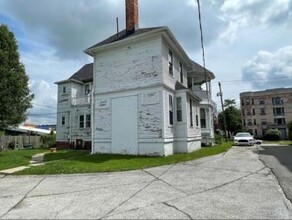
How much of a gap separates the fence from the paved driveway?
20.4m

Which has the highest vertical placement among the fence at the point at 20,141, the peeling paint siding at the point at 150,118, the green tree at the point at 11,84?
the green tree at the point at 11,84

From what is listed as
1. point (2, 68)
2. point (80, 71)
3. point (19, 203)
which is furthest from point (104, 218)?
point (80, 71)

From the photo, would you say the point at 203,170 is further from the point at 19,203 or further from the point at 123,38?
the point at 123,38

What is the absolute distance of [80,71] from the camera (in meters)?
31.5

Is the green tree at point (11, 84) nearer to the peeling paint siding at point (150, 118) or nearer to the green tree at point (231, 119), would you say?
the peeling paint siding at point (150, 118)

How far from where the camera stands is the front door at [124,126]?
15.8m

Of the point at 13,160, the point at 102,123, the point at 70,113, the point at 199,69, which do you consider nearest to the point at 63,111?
the point at 70,113

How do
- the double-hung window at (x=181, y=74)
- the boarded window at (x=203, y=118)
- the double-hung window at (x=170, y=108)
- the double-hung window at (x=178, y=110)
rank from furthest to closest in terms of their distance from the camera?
the boarded window at (x=203, y=118) < the double-hung window at (x=181, y=74) < the double-hung window at (x=178, y=110) < the double-hung window at (x=170, y=108)

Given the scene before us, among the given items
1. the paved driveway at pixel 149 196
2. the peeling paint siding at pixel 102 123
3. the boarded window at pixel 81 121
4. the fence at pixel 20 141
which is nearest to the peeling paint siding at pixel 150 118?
the peeling paint siding at pixel 102 123

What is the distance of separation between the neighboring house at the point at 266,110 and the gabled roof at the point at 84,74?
54836mm

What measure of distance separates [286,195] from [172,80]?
12.0 meters

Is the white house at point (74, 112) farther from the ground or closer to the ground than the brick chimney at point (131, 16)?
closer to the ground

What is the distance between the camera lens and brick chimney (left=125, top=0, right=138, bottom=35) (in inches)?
698

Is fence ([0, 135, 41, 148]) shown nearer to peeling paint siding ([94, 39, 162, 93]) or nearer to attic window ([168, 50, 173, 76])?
peeling paint siding ([94, 39, 162, 93])
